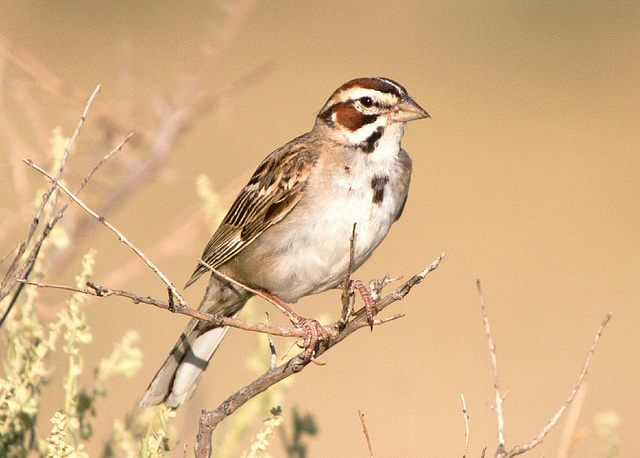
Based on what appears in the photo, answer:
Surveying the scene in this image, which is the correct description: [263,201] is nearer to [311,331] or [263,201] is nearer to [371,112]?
[371,112]

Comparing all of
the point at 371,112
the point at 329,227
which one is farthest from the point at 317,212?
the point at 371,112

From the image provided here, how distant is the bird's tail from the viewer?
3410mm

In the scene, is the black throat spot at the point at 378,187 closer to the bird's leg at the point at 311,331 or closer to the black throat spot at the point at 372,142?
the black throat spot at the point at 372,142

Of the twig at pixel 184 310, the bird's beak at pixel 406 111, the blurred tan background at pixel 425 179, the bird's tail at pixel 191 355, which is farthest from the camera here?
the blurred tan background at pixel 425 179

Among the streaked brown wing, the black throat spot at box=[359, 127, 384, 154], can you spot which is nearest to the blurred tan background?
the streaked brown wing

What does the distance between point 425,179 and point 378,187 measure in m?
7.83

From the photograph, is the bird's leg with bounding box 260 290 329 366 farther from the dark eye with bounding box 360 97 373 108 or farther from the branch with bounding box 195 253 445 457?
the dark eye with bounding box 360 97 373 108

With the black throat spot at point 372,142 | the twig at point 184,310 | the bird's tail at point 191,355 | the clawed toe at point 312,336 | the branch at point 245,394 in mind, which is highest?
the black throat spot at point 372,142

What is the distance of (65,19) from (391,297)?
12151 millimetres

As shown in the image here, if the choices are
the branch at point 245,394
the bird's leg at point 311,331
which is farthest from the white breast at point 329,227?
the branch at point 245,394

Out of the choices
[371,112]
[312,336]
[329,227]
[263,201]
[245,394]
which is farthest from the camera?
[263,201]

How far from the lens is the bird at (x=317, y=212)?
3.46 m

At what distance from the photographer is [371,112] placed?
3.61m

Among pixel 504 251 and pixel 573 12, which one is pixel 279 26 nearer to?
pixel 573 12
